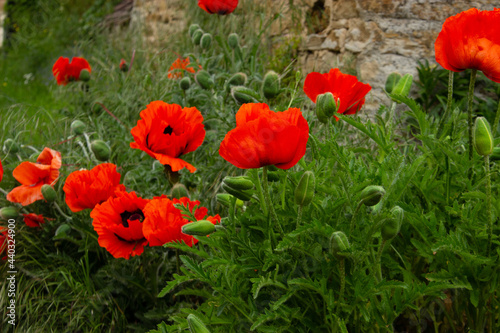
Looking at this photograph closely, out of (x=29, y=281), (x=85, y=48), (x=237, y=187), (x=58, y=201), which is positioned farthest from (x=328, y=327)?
(x=85, y=48)

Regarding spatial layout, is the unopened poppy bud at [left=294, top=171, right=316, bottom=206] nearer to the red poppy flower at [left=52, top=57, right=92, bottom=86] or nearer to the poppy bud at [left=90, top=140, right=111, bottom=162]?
the poppy bud at [left=90, top=140, right=111, bottom=162]

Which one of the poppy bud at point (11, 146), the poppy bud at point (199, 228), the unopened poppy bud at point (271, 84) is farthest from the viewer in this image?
the poppy bud at point (11, 146)

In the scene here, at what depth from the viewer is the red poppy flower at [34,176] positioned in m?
1.61

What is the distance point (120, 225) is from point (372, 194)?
2.62ft

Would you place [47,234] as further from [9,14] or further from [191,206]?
[9,14]

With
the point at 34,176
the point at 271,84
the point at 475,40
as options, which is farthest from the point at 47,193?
the point at 475,40

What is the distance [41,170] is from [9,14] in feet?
25.1

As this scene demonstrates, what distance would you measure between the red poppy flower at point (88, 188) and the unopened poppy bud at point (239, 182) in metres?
0.65

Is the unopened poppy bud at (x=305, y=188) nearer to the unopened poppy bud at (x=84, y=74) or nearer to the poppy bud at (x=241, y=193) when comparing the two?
the poppy bud at (x=241, y=193)

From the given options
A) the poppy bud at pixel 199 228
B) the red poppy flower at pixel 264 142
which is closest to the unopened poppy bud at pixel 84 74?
the poppy bud at pixel 199 228

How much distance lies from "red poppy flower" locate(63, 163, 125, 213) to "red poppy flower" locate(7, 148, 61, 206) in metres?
0.21

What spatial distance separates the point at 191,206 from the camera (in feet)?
4.21

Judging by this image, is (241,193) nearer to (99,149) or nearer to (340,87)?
Result: (340,87)

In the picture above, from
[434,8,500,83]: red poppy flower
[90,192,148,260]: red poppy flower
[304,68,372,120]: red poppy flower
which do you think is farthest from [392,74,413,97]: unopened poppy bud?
[90,192,148,260]: red poppy flower
